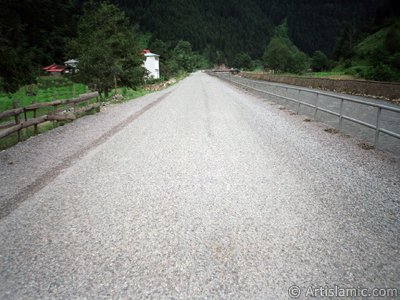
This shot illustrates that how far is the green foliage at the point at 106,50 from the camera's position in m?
21.9

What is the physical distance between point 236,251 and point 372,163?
4.83 meters

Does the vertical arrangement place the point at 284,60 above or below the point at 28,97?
above

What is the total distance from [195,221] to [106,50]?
21.6 meters

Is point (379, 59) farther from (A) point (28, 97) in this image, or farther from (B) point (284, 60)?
(A) point (28, 97)

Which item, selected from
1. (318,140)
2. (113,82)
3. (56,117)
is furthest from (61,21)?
(318,140)

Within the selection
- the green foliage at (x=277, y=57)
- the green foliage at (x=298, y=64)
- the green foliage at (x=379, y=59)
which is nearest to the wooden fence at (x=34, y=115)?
the green foliage at (x=379, y=59)

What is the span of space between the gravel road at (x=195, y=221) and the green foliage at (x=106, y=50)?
1572cm

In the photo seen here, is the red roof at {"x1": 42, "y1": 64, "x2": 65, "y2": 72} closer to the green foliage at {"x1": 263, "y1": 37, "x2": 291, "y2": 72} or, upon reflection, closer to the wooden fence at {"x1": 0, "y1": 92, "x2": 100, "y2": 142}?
the wooden fence at {"x1": 0, "y1": 92, "x2": 100, "y2": 142}

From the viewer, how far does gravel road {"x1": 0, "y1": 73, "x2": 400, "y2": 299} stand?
2836 mm

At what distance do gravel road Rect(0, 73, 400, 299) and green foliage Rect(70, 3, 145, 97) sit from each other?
51.6 feet

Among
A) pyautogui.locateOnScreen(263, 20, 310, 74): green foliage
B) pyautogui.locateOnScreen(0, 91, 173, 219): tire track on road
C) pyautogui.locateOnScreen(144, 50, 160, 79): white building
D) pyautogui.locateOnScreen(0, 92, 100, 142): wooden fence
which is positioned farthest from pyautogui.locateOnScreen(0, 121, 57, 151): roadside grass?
pyautogui.locateOnScreen(263, 20, 310, 74): green foliage

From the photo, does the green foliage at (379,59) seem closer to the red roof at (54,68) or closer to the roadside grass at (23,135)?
the roadside grass at (23,135)

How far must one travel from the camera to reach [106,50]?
22.4 m

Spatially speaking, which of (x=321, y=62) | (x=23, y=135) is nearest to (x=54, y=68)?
(x=23, y=135)
